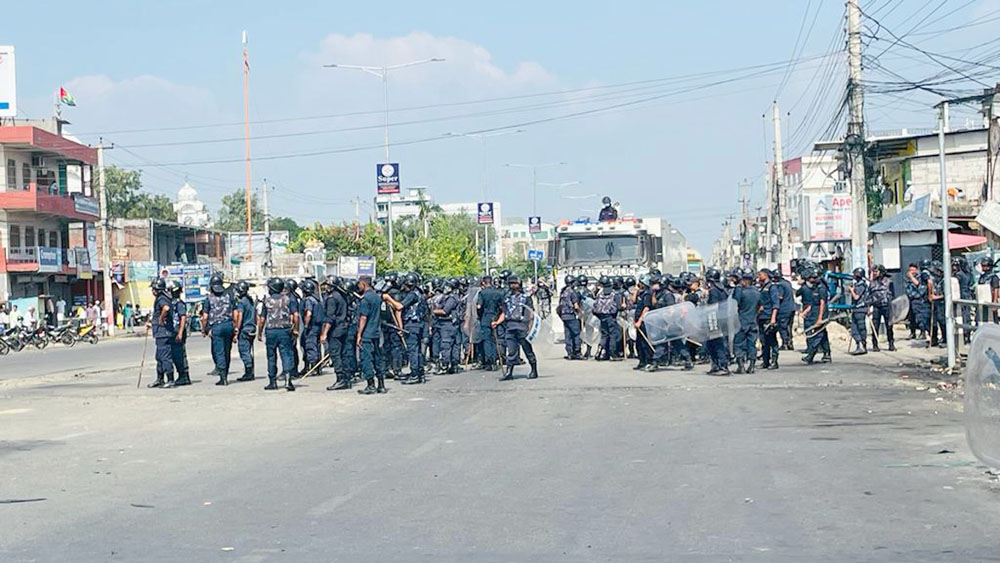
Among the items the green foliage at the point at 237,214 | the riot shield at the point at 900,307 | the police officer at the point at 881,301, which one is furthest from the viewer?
the green foliage at the point at 237,214

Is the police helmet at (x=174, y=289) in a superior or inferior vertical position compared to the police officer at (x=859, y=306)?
superior

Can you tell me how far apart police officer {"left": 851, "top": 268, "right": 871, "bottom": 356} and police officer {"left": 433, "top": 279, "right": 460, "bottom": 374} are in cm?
800

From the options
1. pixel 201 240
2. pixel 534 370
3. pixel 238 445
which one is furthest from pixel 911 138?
pixel 201 240

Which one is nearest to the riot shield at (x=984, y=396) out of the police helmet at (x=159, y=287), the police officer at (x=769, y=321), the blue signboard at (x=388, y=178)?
the police officer at (x=769, y=321)

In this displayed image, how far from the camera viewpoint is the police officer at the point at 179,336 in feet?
62.6

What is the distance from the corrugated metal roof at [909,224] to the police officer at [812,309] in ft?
20.8

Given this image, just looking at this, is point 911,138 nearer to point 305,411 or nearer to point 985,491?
point 305,411

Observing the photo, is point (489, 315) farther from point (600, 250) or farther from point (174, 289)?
point (600, 250)

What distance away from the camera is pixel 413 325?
19.1 m

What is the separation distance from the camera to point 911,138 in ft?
141

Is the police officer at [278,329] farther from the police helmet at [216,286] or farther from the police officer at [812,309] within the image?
the police officer at [812,309]

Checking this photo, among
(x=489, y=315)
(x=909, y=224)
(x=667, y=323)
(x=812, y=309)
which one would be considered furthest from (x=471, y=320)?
(x=909, y=224)

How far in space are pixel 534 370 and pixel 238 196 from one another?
104540mm

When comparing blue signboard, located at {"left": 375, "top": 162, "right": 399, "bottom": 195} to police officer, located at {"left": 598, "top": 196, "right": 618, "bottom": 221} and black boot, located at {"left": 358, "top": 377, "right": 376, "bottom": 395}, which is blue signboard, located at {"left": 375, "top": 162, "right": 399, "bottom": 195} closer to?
police officer, located at {"left": 598, "top": 196, "right": 618, "bottom": 221}
